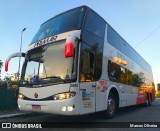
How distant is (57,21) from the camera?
366 inches

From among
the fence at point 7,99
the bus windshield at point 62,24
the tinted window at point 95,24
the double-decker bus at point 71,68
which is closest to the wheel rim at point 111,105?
the double-decker bus at point 71,68

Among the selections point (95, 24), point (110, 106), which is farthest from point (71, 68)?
point (110, 106)

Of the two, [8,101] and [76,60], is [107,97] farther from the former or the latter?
[8,101]

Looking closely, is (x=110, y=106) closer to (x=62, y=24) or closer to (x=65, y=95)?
(x=65, y=95)

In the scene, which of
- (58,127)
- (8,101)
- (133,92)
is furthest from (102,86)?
(8,101)

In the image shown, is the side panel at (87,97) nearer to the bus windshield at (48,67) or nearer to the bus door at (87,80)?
the bus door at (87,80)

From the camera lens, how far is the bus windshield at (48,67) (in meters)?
7.54

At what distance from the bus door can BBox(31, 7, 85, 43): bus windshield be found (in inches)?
37.7

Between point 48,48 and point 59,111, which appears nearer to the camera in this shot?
point 59,111

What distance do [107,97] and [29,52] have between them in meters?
3.52

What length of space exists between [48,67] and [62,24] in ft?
6.17

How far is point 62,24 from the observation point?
8.88 meters

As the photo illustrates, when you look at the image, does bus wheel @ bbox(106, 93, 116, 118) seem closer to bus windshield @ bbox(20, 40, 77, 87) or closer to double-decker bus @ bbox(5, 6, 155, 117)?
double-decker bus @ bbox(5, 6, 155, 117)

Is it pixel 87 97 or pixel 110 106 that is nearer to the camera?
pixel 87 97
